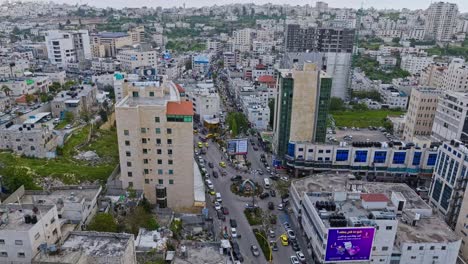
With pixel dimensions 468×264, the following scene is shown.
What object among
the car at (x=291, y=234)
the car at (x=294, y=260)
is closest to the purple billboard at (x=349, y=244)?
the car at (x=294, y=260)

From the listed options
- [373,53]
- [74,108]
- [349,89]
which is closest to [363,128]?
[349,89]

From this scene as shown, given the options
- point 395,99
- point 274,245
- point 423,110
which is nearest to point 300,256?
point 274,245

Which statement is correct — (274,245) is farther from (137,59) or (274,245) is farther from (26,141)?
(137,59)

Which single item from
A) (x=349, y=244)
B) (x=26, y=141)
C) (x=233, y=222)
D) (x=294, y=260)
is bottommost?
(x=294, y=260)

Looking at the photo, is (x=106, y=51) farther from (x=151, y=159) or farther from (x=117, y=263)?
(x=117, y=263)

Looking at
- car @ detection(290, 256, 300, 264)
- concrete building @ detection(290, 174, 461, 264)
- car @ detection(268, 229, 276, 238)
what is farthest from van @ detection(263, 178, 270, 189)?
car @ detection(290, 256, 300, 264)

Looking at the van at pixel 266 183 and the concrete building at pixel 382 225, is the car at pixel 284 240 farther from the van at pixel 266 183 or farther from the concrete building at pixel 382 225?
the van at pixel 266 183
